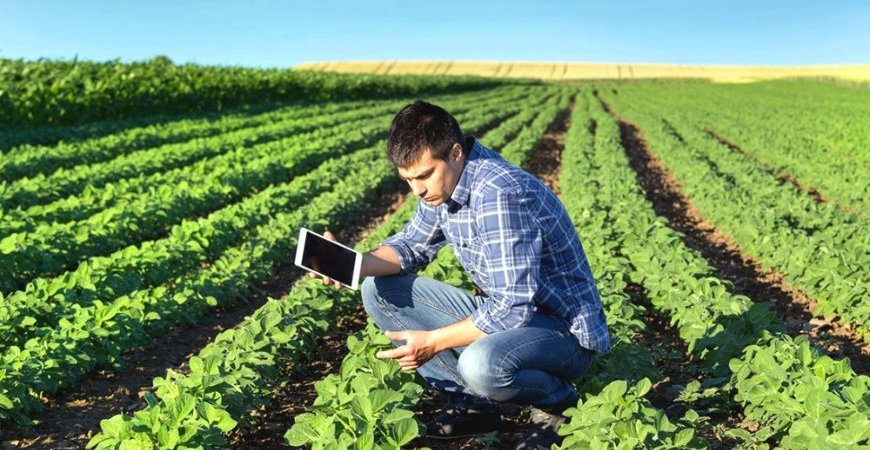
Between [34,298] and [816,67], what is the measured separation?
105 m

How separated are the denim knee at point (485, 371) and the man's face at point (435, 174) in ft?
2.32

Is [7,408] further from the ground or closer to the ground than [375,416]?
closer to the ground

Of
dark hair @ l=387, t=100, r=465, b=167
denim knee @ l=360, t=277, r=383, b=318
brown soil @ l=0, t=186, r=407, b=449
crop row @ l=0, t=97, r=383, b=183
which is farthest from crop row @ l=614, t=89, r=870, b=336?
crop row @ l=0, t=97, r=383, b=183

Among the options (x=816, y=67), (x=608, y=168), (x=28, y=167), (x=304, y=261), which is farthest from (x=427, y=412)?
(x=816, y=67)

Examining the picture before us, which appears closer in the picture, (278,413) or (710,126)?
(278,413)

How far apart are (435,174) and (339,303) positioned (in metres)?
2.79

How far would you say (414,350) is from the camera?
3574mm

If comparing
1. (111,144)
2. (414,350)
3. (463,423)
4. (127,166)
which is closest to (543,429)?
(463,423)

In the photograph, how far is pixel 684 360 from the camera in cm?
546

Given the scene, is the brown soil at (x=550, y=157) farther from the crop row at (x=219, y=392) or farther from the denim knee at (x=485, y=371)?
the denim knee at (x=485, y=371)

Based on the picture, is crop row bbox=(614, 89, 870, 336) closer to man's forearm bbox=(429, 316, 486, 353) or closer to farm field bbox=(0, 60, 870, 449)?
farm field bbox=(0, 60, 870, 449)

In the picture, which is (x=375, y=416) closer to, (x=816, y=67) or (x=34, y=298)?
(x=34, y=298)

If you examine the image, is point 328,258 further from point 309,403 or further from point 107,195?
point 107,195

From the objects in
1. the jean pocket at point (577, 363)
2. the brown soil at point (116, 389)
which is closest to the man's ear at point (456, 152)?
the jean pocket at point (577, 363)
